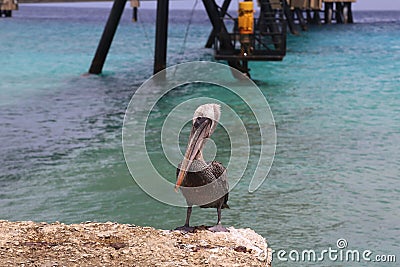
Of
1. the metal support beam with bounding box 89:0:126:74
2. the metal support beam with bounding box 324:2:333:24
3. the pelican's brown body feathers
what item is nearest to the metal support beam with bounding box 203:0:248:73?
the metal support beam with bounding box 89:0:126:74

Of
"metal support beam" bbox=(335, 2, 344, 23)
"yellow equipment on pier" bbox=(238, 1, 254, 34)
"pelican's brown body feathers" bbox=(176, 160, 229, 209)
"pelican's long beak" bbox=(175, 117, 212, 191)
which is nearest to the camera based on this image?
"pelican's long beak" bbox=(175, 117, 212, 191)

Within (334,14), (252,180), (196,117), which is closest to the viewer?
(196,117)

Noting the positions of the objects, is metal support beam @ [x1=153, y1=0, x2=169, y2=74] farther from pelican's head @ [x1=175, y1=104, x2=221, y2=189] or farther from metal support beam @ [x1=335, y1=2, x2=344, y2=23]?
metal support beam @ [x1=335, y1=2, x2=344, y2=23]

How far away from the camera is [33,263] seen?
4.43 metres

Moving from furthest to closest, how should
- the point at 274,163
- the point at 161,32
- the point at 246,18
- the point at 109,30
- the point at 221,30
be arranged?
the point at 109,30 → the point at 221,30 → the point at 161,32 → the point at 246,18 → the point at 274,163

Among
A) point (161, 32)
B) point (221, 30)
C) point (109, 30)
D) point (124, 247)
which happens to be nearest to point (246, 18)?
point (221, 30)

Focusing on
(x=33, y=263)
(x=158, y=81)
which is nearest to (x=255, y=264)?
(x=33, y=263)

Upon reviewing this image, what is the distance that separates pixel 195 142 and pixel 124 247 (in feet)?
2.64

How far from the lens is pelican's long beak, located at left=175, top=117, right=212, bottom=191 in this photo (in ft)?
15.3

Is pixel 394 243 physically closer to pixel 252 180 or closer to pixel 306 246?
pixel 306 246

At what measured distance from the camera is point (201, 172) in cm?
479

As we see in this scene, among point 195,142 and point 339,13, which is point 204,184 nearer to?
point 195,142

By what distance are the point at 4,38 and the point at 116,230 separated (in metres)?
46.2

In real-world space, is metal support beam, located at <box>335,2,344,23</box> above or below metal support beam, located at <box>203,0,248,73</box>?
below
